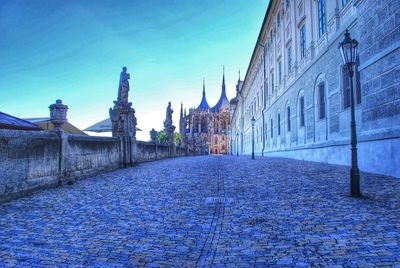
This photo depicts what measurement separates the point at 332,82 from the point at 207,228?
11.2 metres

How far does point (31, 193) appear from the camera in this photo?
7.07 meters

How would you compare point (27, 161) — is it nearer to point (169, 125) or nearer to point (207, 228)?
point (207, 228)

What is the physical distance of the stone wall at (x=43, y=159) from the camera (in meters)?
6.41

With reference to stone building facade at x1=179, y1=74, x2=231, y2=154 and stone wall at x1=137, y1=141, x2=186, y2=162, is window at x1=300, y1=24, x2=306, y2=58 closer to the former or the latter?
stone wall at x1=137, y1=141, x2=186, y2=162

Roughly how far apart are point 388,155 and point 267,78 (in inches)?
957

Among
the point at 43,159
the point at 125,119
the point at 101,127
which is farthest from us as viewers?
the point at 101,127

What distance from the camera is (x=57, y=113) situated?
866cm

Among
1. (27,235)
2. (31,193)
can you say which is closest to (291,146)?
(31,193)

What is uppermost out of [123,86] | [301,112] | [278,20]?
[278,20]

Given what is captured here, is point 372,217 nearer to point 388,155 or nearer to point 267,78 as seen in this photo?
point 388,155

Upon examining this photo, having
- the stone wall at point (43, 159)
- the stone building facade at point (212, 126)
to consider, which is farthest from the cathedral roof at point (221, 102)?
the stone wall at point (43, 159)

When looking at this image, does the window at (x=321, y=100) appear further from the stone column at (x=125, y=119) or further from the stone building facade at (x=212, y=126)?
the stone building facade at (x=212, y=126)

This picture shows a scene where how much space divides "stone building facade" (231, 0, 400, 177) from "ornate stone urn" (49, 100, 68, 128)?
900 cm

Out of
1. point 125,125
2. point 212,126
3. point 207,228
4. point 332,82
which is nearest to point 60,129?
point 207,228
